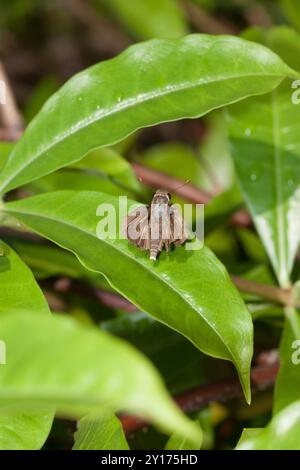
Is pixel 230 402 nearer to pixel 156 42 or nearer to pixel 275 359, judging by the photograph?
pixel 275 359

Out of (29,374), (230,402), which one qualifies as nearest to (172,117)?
(29,374)

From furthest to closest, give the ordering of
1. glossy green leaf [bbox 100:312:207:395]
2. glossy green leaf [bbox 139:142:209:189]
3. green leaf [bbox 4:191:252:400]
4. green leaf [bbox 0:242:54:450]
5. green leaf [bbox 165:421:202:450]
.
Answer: glossy green leaf [bbox 139:142:209:189] → glossy green leaf [bbox 100:312:207:395] → green leaf [bbox 165:421:202:450] → green leaf [bbox 4:191:252:400] → green leaf [bbox 0:242:54:450]

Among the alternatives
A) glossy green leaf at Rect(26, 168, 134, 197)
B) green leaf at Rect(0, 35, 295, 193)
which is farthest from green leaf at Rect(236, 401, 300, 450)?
glossy green leaf at Rect(26, 168, 134, 197)

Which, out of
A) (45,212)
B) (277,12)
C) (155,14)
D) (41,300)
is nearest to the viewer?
(41,300)

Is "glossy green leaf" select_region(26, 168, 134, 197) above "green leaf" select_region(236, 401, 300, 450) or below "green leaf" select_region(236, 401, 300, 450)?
below

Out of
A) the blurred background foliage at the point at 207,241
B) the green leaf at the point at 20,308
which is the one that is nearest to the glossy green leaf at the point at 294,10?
the blurred background foliage at the point at 207,241

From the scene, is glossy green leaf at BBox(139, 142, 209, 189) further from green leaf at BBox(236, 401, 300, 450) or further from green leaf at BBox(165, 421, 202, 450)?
green leaf at BBox(236, 401, 300, 450)
